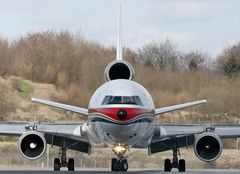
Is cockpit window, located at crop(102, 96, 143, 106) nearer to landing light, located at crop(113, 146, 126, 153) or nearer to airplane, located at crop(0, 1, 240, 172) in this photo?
airplane, located at crop(0, 1, 240, 172)

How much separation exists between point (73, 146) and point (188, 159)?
14.1 meters

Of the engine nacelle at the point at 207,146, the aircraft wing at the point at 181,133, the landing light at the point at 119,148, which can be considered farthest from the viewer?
the aircraft wing at the point at 181,133

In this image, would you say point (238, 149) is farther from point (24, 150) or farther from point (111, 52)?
point (24, 150)

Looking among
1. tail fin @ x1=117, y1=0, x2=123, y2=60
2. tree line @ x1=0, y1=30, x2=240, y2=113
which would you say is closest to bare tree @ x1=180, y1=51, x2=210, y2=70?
tree line @ x1=0, y1=30, x2=240, y2=113

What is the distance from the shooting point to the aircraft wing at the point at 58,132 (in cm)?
Answer: 3334

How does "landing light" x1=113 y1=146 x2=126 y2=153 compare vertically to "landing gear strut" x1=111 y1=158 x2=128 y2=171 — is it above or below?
above

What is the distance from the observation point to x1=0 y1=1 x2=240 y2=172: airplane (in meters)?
28.7

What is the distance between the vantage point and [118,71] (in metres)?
34.7

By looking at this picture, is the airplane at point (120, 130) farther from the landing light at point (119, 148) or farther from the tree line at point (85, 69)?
the tree line at point (85, 69)

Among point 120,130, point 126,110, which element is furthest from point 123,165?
point 126,110

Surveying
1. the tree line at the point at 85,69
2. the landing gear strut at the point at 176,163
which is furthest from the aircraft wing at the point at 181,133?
the tree line at the point at 85,69

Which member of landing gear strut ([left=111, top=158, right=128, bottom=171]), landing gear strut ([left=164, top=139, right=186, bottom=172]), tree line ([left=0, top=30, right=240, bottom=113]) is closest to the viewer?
landing gear strut ([left=111, top=158, right=128, bottom=171])

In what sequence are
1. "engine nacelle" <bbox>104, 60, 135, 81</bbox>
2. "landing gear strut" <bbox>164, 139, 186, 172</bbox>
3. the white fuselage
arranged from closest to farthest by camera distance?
the white fuselage < "engine nacelle" <bbox>104, 60, 135, 81</bbox> < "landing gear strut" <bbox>164, 139, 186, 172</bbox>

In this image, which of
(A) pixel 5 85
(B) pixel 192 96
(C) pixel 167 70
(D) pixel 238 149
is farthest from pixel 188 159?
(A) pixel 5 85
